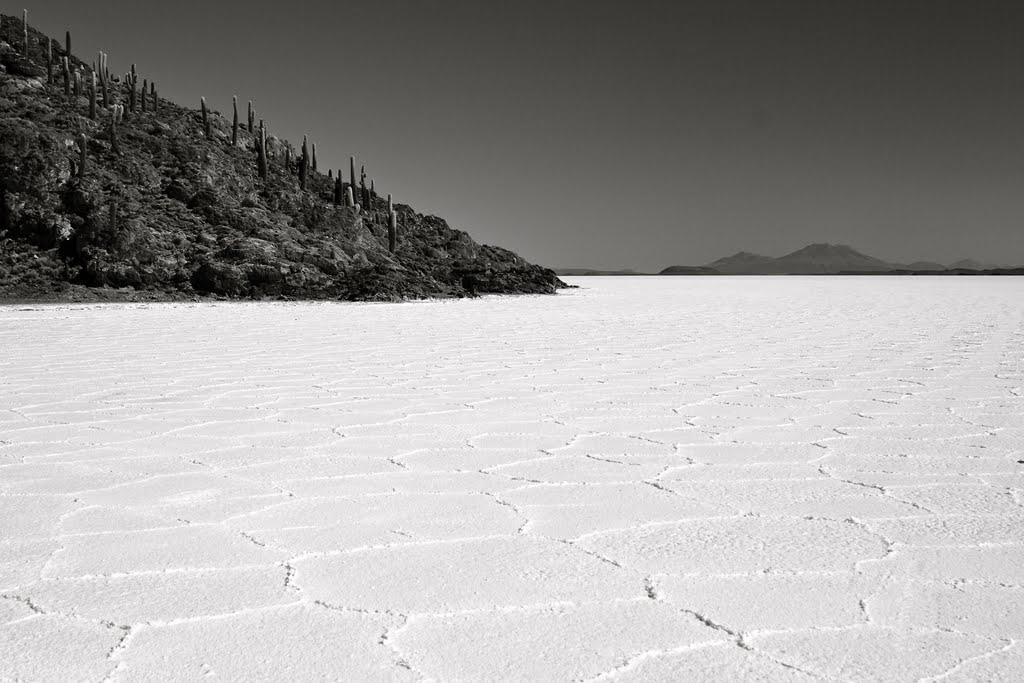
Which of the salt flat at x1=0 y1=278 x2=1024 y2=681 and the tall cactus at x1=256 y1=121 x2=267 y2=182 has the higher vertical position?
the tall cactus at x1=256 y1=121 x2=267 y2=182

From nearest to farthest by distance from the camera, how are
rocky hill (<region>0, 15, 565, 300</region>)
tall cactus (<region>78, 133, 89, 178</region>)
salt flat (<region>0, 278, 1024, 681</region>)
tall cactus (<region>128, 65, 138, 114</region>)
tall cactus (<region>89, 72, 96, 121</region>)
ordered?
salt flat (<region>0, 278, 1024, 681</region>)
rocky hill (<region>0, 15, 565, 300</region>)
tall cactus (<region>78, 133, 89, 178</region>)
tall cactus (<region>89, 72, 96, 121</region>)
tall cactus (<region>128, 65, 138, 114</region>)

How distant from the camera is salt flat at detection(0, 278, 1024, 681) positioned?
1.48 metres

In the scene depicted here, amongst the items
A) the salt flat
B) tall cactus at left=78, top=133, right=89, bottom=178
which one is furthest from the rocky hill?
the salt flat

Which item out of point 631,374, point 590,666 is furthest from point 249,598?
point 631,374

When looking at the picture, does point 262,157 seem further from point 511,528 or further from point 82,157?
point 511,528

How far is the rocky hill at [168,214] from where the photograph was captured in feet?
58.5

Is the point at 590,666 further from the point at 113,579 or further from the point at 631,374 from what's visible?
the point at 631,374

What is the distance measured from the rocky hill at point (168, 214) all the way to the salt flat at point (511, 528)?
13431 millimetres

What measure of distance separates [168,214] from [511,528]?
20448 millimetres

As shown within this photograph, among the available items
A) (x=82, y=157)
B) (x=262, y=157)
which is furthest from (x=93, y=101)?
(x=262, y=157)

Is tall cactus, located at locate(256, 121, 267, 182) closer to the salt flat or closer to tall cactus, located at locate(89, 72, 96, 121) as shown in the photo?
tall cactus, located at locate(89, 72, 96, 121)

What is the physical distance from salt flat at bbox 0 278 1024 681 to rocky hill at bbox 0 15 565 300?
13.4m

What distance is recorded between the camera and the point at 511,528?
2215 millimetres

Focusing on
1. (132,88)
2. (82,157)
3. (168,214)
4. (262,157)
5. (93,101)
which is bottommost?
(168,214)
